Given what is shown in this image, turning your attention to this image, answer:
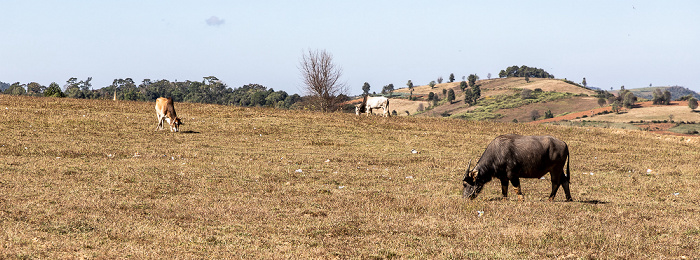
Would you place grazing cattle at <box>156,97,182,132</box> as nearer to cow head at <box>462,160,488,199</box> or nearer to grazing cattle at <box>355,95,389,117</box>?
grazing cattle at <box>355,95,389,117</box>

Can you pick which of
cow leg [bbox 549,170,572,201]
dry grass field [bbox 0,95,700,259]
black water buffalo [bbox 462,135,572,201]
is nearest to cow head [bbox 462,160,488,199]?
black water buffalo [bbox 462,135,572,201]

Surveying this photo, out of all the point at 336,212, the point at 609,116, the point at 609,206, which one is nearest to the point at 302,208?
the point at 336,212

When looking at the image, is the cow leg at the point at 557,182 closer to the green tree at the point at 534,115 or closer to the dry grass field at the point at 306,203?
the dry grass field at the point at 306,203

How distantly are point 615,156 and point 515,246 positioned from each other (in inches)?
994

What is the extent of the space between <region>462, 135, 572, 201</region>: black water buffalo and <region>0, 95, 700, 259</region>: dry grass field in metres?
0.79

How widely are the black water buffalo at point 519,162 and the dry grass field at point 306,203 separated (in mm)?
788

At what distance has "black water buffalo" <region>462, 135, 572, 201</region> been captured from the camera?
52.4 ft

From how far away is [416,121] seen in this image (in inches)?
1921

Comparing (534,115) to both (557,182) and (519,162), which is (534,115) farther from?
(519,162)

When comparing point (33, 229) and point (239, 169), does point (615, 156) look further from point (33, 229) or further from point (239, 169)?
point (33, 229)

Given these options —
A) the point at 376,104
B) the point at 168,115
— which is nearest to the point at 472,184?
the point at 168,115

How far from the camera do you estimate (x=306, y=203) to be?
15.1 metres

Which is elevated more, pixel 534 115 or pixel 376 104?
pixel 376 104

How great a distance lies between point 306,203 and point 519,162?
225 inches
